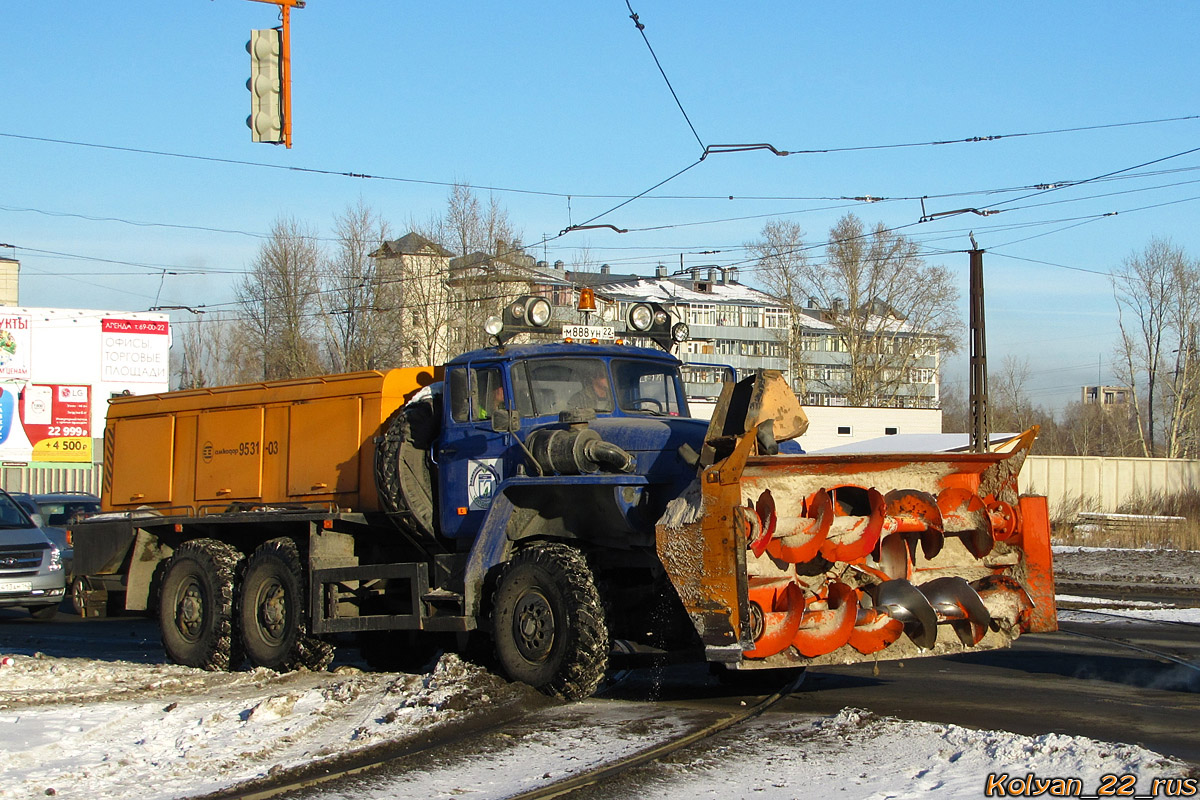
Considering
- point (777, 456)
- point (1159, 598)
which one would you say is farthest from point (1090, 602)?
point (777, 456)

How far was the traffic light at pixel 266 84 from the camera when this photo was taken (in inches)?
453

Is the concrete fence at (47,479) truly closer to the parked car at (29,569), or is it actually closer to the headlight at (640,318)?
the parked car at (29,569)

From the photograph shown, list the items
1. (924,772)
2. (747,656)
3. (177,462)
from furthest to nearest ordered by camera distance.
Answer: (177,462)
(747,656)
(924,772)

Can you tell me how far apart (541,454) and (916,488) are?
293 centimetres

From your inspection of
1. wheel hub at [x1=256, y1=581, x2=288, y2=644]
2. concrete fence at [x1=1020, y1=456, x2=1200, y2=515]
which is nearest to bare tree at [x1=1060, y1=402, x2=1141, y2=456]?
concrete fence at [x1=1020, y1=456, x2=1200, y2=515]

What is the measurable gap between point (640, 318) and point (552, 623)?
3.95 metres

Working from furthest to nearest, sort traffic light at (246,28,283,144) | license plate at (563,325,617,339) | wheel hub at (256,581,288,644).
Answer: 1. wheel hub at (256,581,288,644)
2. traffic light at (246,28,283,144)
3. license plate at (563,325,617,339)

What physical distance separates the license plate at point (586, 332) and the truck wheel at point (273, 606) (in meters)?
3.46

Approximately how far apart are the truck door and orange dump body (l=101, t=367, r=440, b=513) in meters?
1.12

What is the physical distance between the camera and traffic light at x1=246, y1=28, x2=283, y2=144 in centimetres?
1151

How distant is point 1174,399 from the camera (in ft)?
207

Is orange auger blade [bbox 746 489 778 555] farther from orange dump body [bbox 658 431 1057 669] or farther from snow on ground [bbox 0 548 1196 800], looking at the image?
snow on ground [bbox 0 548 1196 800]

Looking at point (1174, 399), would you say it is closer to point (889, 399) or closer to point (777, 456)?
point (889, 399)

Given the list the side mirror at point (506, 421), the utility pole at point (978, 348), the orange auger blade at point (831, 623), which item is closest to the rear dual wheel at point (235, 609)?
the side mirror at point (506, 421)
